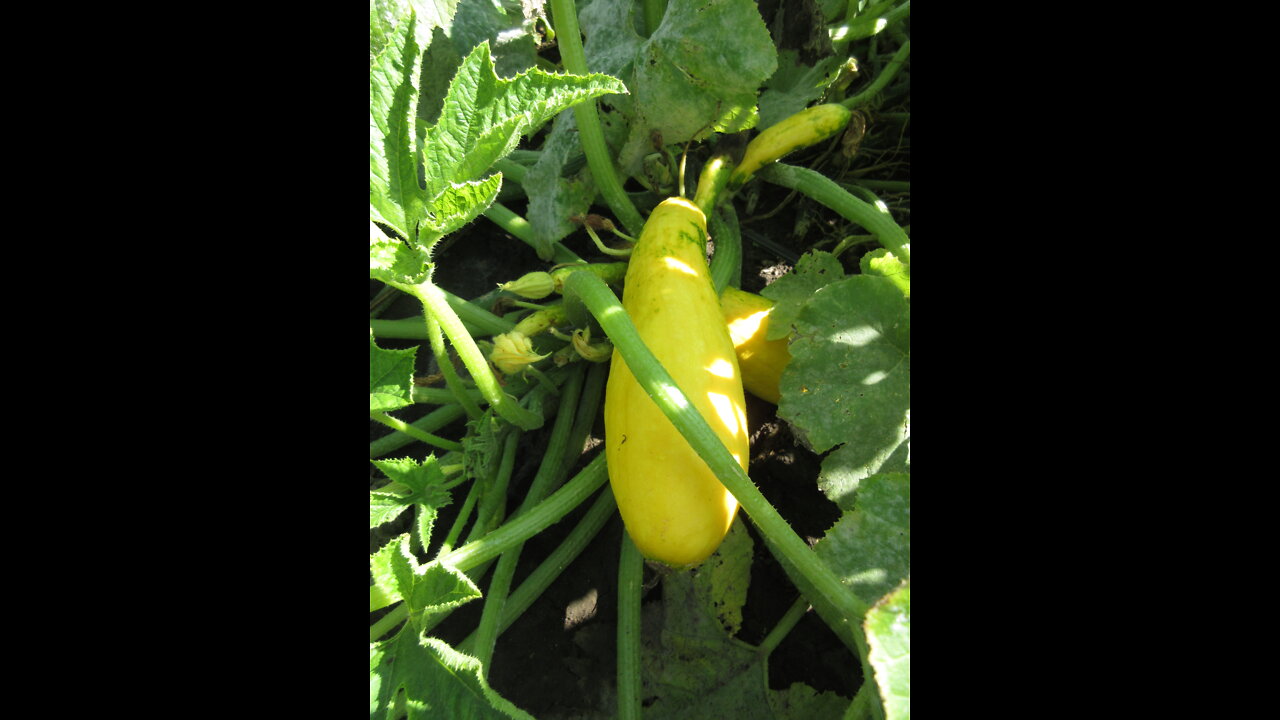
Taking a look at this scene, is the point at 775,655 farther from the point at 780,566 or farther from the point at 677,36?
the point at 677,36

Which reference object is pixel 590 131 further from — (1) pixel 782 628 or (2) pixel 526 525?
(1) pixel 782 628

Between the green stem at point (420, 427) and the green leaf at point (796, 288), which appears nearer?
the green leaf at point (796, 288)

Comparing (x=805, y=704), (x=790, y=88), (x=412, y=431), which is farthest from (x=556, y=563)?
(x=790, y=88)

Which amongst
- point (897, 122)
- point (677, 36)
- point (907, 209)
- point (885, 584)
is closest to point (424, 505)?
point (885, 584)

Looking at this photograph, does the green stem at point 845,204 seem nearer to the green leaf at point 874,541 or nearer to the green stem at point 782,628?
the green leaf at point 874,541

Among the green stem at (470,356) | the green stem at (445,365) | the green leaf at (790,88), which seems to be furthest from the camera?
the green leaf at (790,88)

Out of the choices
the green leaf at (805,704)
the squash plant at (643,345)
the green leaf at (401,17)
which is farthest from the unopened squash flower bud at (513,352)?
the green leaf at (805,704)
